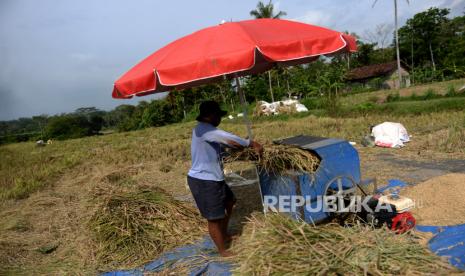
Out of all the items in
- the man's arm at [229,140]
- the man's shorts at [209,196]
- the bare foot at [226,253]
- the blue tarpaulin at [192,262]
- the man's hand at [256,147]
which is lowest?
the blue tarpaulin at [192,262]

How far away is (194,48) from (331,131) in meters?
8.53

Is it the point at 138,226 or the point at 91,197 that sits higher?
the point at 91,197

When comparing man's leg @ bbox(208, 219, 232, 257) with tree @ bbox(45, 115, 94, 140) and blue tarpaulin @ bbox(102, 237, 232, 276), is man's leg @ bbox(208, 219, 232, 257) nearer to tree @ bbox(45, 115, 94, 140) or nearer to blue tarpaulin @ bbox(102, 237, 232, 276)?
blue tarpaulin @ bbox(102, 237, 232, 276)

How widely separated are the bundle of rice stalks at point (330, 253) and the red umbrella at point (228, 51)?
136 cm

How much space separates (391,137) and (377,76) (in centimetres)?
3664

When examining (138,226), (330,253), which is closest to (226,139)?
(330,253)

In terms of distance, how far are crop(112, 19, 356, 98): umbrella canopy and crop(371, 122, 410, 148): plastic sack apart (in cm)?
501

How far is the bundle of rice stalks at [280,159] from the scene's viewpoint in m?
3.65

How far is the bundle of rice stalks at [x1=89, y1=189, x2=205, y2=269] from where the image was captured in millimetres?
4074

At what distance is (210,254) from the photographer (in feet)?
12.5

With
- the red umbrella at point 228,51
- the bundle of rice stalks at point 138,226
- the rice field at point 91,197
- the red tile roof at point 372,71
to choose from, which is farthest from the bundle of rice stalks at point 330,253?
the red tile roof at point 372,71

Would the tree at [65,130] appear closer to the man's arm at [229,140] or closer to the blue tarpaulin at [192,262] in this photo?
the blue tarpaulin at [192,262]

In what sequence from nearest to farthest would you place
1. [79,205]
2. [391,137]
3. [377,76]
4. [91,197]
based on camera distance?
1. [91,197]
2. [79,205]
3. [391,137]
4. [377,76]

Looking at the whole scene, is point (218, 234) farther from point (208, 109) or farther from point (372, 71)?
point (372, 71)
